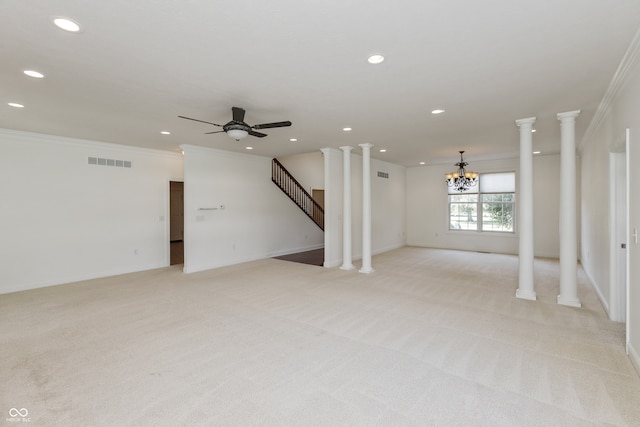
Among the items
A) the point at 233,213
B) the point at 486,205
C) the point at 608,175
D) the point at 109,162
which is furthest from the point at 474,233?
the point at 109,162

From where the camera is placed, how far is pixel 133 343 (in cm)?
322

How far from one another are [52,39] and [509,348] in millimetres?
4995

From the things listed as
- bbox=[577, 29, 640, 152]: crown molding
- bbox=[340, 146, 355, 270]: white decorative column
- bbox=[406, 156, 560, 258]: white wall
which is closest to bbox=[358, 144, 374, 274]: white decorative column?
bbox=[340, 146, 355, 270]: white decorative column

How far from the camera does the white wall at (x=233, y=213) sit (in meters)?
6.81

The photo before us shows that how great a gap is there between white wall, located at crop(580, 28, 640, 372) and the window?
291 centimetres

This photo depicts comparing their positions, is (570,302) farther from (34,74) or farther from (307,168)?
(307,168)

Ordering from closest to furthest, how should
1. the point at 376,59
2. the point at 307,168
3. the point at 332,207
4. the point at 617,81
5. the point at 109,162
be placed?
the point at 376,59, the point at 617,81, the point at 109,162, the point at 332,207, the point at 307,168

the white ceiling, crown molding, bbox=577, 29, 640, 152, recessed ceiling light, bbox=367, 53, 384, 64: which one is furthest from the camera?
recessed ceiling light, bbox=367, 53, 384, 64

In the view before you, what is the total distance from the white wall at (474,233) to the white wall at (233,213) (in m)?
4.19

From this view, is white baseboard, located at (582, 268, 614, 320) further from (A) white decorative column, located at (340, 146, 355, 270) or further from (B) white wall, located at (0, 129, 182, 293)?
(B) white wall, located at (0, 129, 182, 293)

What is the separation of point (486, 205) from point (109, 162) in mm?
10168

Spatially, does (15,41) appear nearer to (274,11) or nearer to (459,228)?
(274,11)

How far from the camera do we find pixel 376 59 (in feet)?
8.90

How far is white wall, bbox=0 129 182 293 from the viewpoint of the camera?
5.25 m
